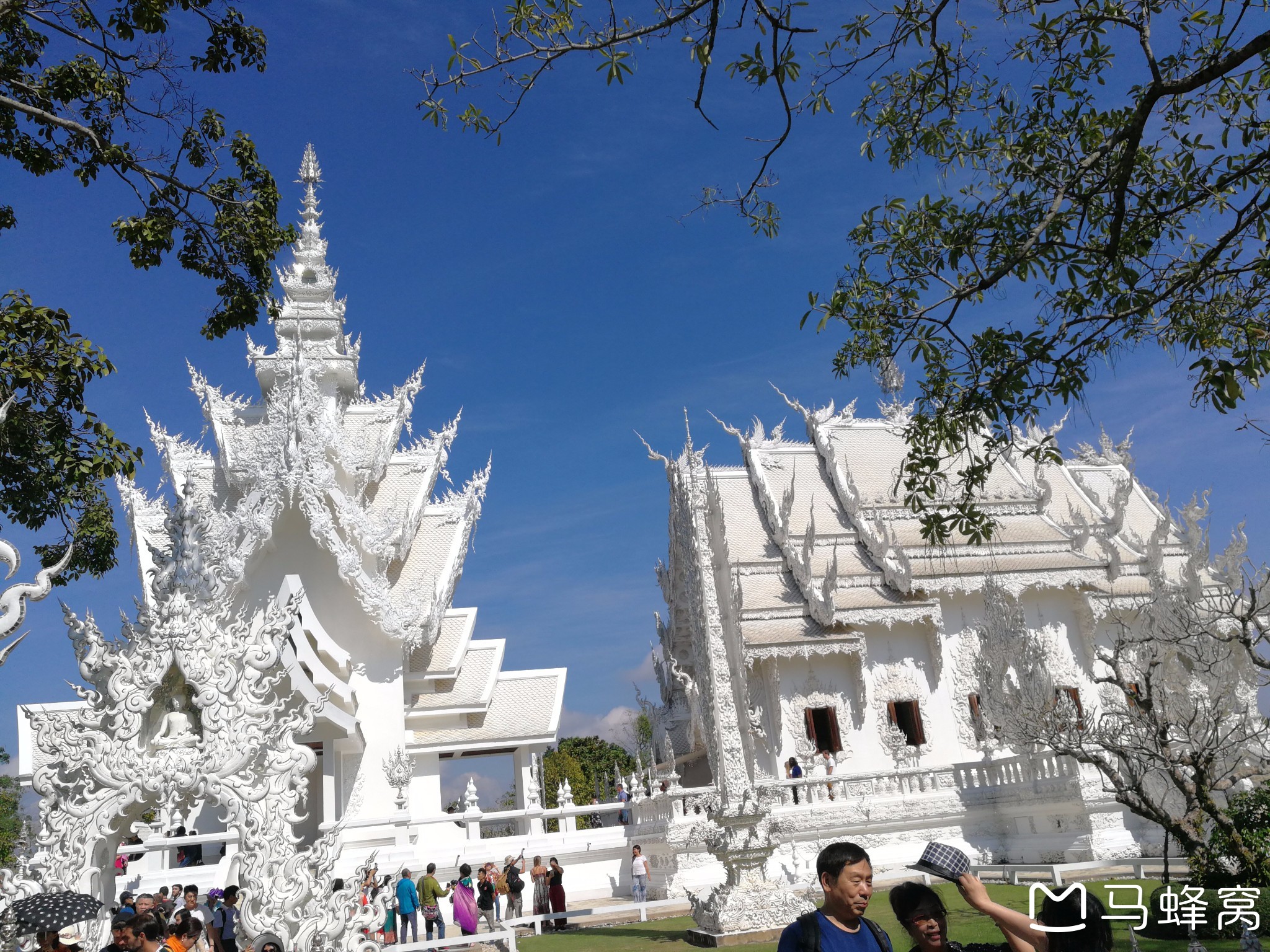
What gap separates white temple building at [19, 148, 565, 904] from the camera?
14.9 m

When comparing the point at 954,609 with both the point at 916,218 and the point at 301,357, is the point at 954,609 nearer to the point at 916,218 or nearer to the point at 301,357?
the point at 301,357

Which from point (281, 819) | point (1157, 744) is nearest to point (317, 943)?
point (281, 819)

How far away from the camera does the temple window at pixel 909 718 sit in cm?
1694

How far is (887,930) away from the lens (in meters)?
8.38

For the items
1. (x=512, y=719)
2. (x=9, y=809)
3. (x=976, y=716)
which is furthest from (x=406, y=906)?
(x=9, y=809)

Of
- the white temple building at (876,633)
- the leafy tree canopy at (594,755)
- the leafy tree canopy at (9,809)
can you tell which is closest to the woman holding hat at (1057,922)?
the white temple building at (876,633)

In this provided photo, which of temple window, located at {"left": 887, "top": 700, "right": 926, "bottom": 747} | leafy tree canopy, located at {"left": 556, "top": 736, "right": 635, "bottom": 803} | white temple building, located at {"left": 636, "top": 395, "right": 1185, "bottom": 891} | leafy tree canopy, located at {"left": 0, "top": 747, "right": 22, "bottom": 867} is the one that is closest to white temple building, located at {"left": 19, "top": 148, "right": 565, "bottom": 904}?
white temple building, located at {"left": 636, "top": 395, "right": 1185, "bottom": 891}

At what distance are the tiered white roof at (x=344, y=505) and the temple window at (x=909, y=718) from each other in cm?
603

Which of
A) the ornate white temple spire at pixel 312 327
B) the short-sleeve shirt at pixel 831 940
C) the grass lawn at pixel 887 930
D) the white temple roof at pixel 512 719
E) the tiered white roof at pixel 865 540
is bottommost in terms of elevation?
the grass lawn at pixel 887 930

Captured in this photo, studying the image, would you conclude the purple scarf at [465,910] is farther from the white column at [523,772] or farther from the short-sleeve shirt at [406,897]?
the white column at [523,772]

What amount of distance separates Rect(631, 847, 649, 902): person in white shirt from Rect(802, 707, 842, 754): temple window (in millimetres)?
4515

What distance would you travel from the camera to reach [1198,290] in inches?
199

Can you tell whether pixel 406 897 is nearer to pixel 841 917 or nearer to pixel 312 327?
pixel 841 917

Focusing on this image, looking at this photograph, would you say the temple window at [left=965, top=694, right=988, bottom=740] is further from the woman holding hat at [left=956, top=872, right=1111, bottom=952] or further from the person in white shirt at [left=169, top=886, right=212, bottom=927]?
the woman holding hat at [left=956, top=872, right=1111, bottom=952]
